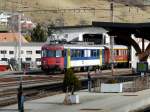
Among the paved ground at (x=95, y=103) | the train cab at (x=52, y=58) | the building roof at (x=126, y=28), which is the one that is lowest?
the paved ground at (x=95, y=103)

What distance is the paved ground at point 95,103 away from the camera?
84.9 feet

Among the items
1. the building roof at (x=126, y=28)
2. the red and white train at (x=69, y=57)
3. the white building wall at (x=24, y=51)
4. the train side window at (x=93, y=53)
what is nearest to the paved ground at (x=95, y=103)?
the building roof at (x=126, y=28)

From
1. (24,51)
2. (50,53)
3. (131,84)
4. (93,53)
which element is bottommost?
(131,84)

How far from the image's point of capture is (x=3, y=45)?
8775 centimetres

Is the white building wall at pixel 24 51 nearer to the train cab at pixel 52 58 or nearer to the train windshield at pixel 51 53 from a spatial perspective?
the train windshield at pixel 51 53

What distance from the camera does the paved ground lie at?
25.9m

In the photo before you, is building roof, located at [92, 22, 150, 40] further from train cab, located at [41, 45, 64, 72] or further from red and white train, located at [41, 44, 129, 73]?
train cab, located at [41, 45, 64, 72]

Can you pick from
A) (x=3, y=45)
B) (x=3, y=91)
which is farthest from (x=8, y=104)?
(x=3, y=45)

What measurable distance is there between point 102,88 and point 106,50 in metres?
36.1

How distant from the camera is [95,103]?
1126 inches

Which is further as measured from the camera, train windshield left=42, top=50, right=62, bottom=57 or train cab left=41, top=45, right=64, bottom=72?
train windshield left=42, top=50, right=62, bottom=57

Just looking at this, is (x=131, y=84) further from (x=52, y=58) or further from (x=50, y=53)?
(x=50, y=53)

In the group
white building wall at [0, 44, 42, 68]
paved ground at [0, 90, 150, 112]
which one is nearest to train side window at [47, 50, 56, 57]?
white building wall at [0, 44, 42, 68]

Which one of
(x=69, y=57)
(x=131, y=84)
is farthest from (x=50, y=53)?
(x=131, y=84)
